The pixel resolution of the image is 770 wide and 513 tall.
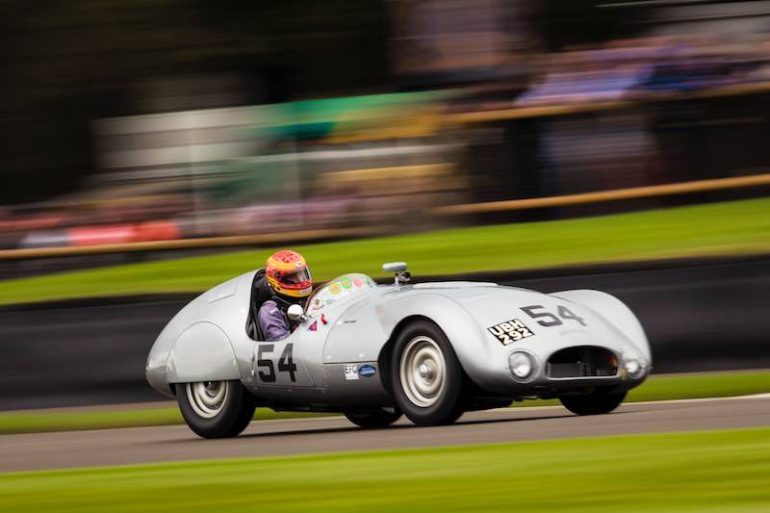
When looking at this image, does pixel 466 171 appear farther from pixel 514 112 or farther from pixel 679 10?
pixel 679 10

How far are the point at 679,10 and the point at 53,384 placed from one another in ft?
31.4

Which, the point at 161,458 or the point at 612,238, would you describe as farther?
the point at 612,238

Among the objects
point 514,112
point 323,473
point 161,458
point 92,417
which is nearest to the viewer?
point 323,473

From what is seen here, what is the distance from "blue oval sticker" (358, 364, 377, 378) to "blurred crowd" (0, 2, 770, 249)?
242 inches

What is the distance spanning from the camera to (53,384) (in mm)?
12625

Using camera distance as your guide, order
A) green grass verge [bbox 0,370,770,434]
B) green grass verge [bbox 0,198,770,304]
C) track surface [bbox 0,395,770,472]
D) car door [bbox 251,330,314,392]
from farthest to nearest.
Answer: green grass verge [bbox 0,198,770,304] < green grass verge [bbox 0,370,770,434] < car door [bbox 251,330,314,392] < track surface [bbox 0,395,770,472]

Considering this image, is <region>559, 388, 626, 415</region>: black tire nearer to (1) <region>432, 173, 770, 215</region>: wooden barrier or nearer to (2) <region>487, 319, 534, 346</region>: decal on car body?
(2) <region>487, 319, 534, 346</region>: decal on car body

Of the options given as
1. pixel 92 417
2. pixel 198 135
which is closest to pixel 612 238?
pixel 92 417

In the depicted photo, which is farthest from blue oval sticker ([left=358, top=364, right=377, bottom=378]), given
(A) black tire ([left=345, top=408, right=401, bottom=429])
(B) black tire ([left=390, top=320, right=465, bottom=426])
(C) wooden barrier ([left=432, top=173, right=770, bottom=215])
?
(C) wooden barrier ([left=432, top=173, right=770, bottom=215])

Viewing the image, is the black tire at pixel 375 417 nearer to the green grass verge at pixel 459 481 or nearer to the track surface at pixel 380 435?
the track surface at pixel 380 435

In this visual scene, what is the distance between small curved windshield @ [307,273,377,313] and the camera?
30.0ft

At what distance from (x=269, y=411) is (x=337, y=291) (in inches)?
133

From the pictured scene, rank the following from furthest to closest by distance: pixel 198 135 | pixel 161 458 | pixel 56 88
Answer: pixel 56 88, pixel 198 135, pixel 161 458

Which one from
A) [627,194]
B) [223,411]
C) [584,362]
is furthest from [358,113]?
[584,362]
